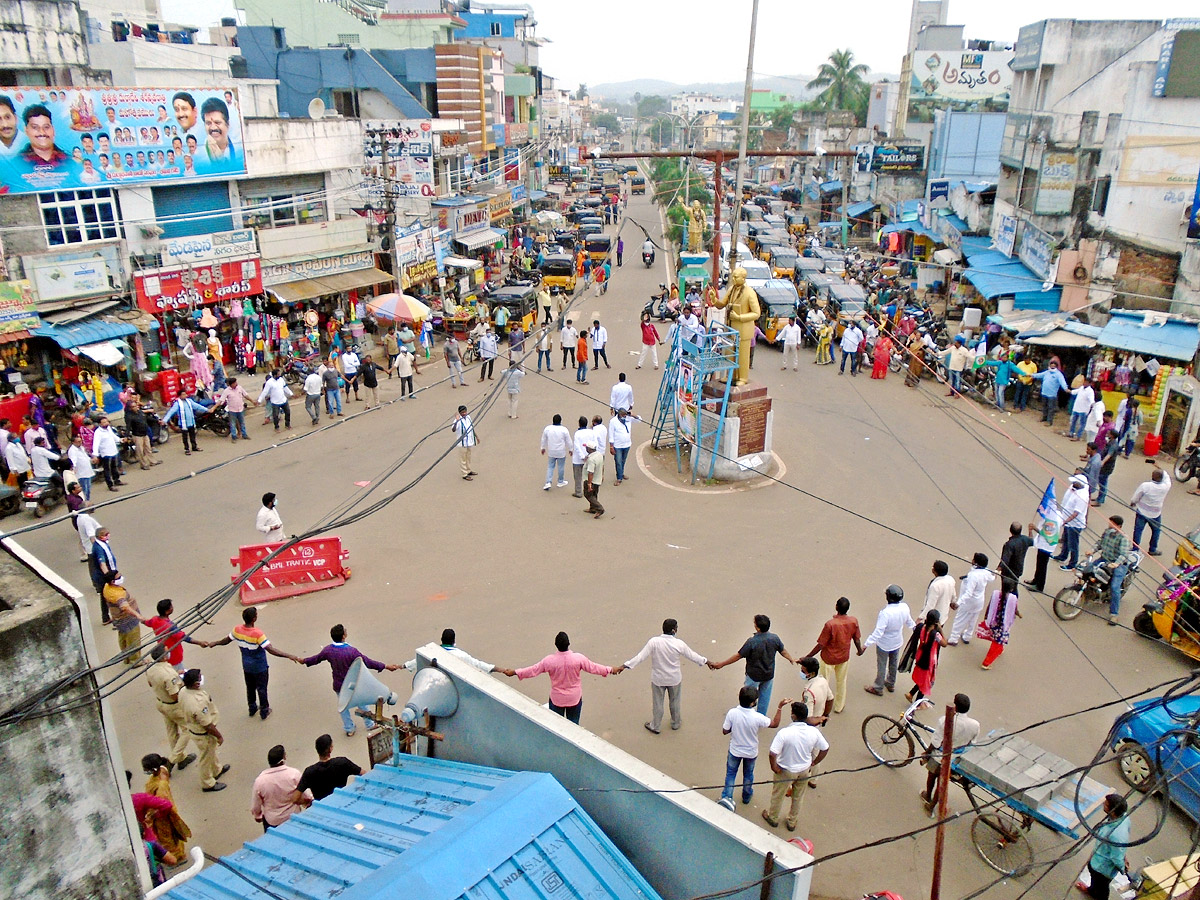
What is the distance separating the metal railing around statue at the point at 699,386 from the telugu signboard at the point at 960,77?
43.2 m

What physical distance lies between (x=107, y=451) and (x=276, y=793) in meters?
9.63

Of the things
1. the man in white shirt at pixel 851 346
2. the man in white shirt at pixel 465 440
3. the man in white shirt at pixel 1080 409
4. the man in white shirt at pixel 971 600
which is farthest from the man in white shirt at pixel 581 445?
the man in white shirt at pixel 851 346

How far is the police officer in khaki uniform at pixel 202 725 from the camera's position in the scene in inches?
281

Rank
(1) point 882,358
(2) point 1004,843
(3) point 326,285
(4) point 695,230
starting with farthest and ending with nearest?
(4) point 695,230 → (3) point 326,285 → (1) point 882,358 → (2) point 1004,843

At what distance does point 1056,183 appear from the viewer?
22156mm

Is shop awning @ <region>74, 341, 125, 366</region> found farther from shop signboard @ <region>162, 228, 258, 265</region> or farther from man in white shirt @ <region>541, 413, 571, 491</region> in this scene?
man in white shirt @ <region>541, 413, 571, 491</region>

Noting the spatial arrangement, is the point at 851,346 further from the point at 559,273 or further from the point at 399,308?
the point at 559,273

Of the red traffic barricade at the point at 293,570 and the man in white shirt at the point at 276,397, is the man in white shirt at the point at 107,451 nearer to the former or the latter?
the man in white shirt at the point at 276,397

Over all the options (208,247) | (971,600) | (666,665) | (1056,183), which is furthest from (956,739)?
(1056,183)

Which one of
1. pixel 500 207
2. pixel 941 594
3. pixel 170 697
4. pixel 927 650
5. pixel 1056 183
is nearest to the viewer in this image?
pixel 170 697

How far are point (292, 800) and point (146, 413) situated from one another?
11.7 metres

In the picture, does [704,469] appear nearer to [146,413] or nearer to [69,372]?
[146,413]

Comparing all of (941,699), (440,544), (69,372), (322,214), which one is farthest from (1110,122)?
(69,372)

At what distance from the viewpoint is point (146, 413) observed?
15.8 metres
